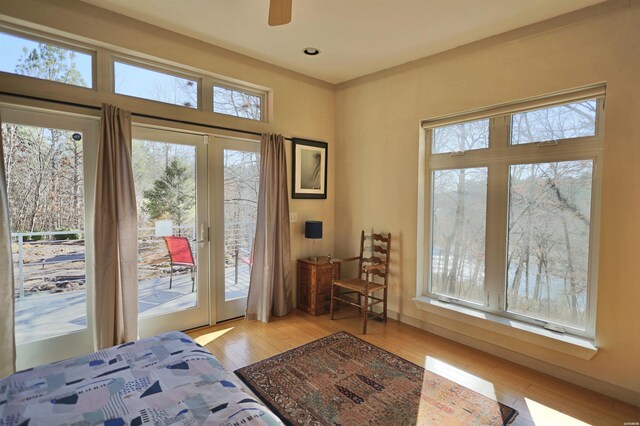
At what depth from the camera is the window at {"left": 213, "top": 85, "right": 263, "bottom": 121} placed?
11.3ft

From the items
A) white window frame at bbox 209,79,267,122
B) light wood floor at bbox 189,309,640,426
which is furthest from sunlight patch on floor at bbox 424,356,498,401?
white window frame at bbox 209,79,267,122

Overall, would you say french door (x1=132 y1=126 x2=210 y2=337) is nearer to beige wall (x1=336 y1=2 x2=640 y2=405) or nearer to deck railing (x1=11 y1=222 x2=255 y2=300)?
deck railing (x1=11 y1=222 x2=255 y2=300)

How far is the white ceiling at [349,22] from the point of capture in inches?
98.8

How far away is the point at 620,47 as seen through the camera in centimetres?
230

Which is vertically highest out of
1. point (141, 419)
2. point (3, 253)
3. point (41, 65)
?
point (41, 65)

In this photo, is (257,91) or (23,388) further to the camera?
(257,91)

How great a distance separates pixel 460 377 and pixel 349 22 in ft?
10.3

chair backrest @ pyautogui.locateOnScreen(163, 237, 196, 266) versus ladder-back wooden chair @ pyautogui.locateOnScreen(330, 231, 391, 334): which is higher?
chair backrest @ pyautogui.locateOnScreen(163, 237, 196, 266)

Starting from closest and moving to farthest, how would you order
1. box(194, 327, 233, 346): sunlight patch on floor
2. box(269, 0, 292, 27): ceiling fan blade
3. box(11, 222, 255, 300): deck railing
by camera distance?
box(269, 0, 292, 27): ceiling fan blade, box(11, 222, 255, 300): deck railing, box(194, 327, 233, 346): sunlight patch on floor

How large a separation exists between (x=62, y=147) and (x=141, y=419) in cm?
238

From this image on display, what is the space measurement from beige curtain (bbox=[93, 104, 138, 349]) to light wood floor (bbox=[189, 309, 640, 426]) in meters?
0.79

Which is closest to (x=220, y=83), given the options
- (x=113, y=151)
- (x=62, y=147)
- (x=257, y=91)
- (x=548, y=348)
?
(x=257, y=91)

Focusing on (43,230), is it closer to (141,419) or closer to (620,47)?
(141,419)

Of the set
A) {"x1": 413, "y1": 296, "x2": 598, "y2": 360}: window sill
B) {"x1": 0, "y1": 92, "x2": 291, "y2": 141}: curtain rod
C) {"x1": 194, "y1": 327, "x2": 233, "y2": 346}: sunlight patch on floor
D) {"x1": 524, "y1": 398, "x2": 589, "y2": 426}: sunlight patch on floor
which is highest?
{"x1": 0, "y1": 92, "x2": 291, "y2": 141}: curtain rod
